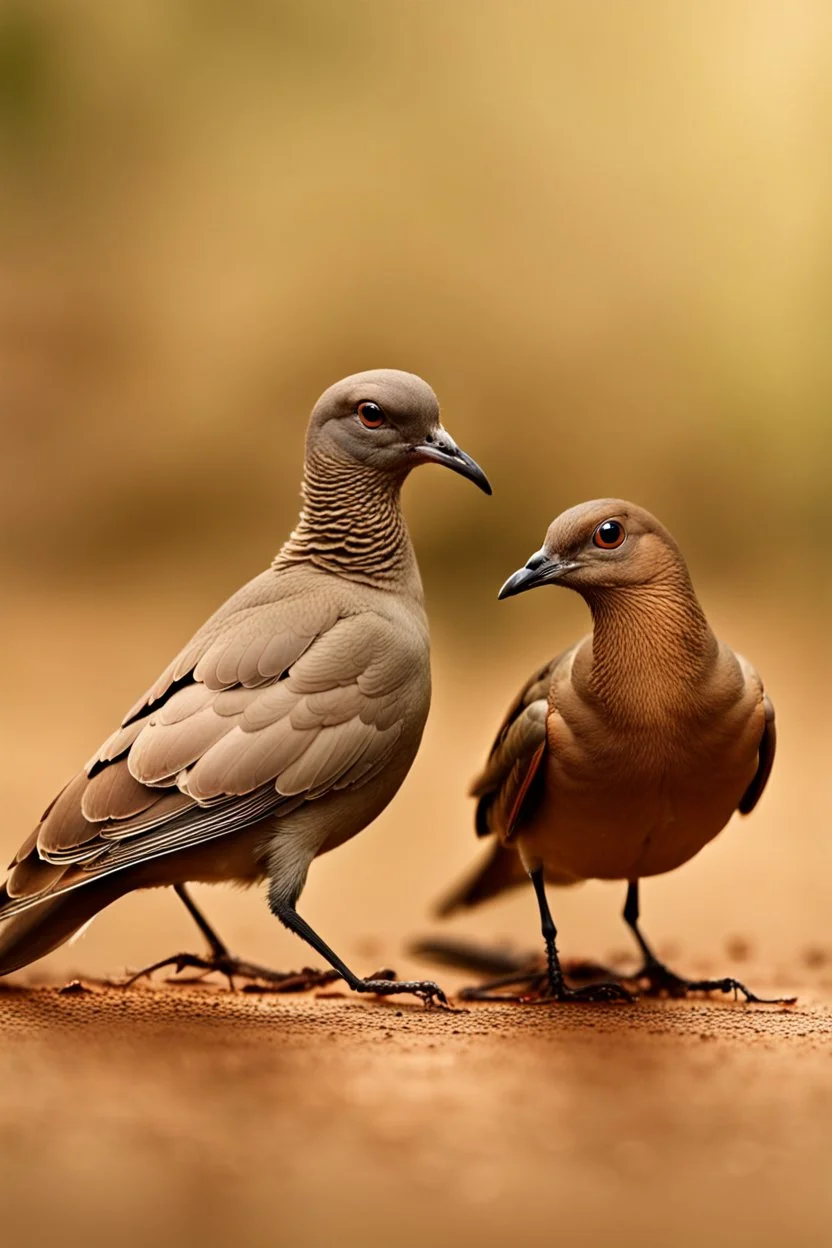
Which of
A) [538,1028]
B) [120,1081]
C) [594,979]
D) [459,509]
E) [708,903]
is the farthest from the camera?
[459,509]

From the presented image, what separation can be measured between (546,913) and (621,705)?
26.0 inches

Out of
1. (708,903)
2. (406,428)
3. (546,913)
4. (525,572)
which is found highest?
(406,428)

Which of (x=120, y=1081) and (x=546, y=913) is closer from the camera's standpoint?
(x=120, y=1081)

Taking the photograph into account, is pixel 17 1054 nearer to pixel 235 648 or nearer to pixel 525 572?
pixel 235 648

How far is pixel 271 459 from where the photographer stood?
10500 mm

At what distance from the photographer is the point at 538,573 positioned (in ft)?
12.2

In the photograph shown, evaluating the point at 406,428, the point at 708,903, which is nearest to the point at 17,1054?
the point at 406,428

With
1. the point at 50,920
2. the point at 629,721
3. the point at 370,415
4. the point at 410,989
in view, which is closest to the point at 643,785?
the point at 629,721

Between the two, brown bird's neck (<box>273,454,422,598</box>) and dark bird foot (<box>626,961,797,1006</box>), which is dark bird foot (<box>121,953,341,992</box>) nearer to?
dark bird foot (<box>626,961,797,1006</box>)

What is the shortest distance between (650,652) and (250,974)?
1.49m

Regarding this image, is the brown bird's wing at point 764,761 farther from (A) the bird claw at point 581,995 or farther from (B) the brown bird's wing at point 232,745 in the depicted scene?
(B) the brown bird's wing at point 232,745

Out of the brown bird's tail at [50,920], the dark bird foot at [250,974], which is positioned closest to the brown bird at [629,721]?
the dark bird foot at [250,974]

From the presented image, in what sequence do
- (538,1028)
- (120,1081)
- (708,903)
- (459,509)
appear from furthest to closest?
(459,509), (708,903), (538,1028), (120,1081)

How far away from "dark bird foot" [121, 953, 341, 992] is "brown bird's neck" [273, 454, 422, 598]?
44.4 inches
